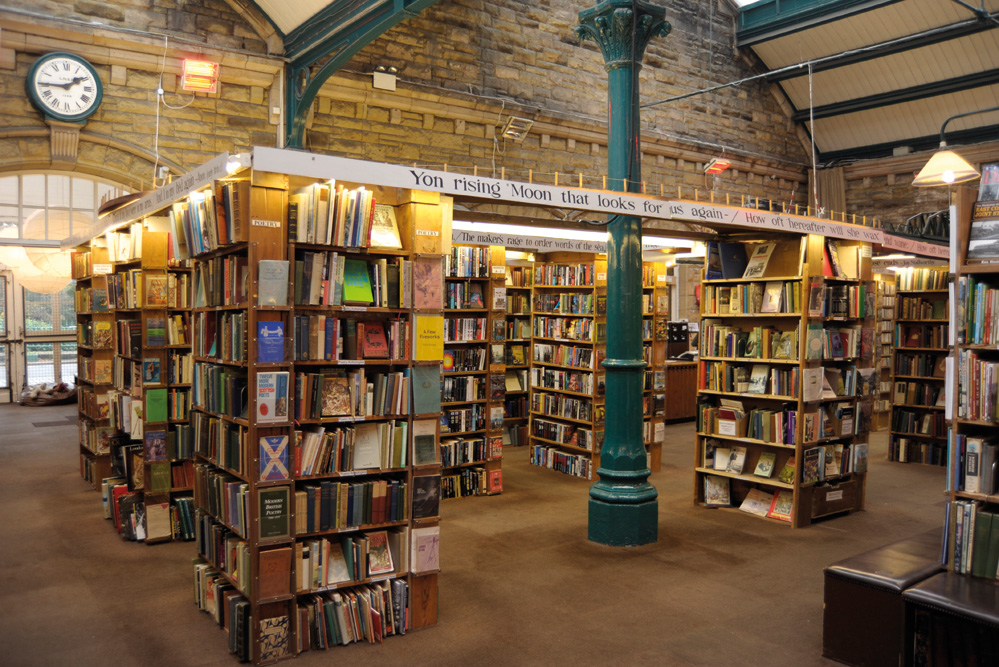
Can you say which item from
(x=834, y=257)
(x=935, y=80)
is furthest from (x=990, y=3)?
(x=834, y=257)

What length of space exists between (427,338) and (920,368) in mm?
7658

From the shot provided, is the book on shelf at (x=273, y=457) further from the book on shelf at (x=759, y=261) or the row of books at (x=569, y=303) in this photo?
the row of books at (x=569, y=303)

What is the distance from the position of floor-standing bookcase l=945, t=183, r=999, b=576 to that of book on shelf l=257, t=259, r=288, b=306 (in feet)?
10.3

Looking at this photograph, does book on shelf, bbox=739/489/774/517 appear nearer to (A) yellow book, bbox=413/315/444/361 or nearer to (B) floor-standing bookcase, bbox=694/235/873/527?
(B) floor-standing bookcase, bbox=694/235/873/527

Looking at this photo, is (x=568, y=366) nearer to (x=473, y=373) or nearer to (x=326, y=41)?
(x=473, y=373)

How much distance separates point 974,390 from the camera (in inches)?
130

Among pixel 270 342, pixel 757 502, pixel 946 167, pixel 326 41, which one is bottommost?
pixel 757 502

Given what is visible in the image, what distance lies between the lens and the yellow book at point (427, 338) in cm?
401

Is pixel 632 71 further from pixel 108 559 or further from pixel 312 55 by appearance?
pixel 108 559

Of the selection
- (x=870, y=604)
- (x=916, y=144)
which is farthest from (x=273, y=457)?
(x=916, y=144)

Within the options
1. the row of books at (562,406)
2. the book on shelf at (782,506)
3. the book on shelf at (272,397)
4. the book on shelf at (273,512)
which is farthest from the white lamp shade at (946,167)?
the book on shelf at (273,512)

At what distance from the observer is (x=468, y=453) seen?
280 inches

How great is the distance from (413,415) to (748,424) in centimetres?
356

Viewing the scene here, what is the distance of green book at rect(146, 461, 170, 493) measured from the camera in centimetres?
545
